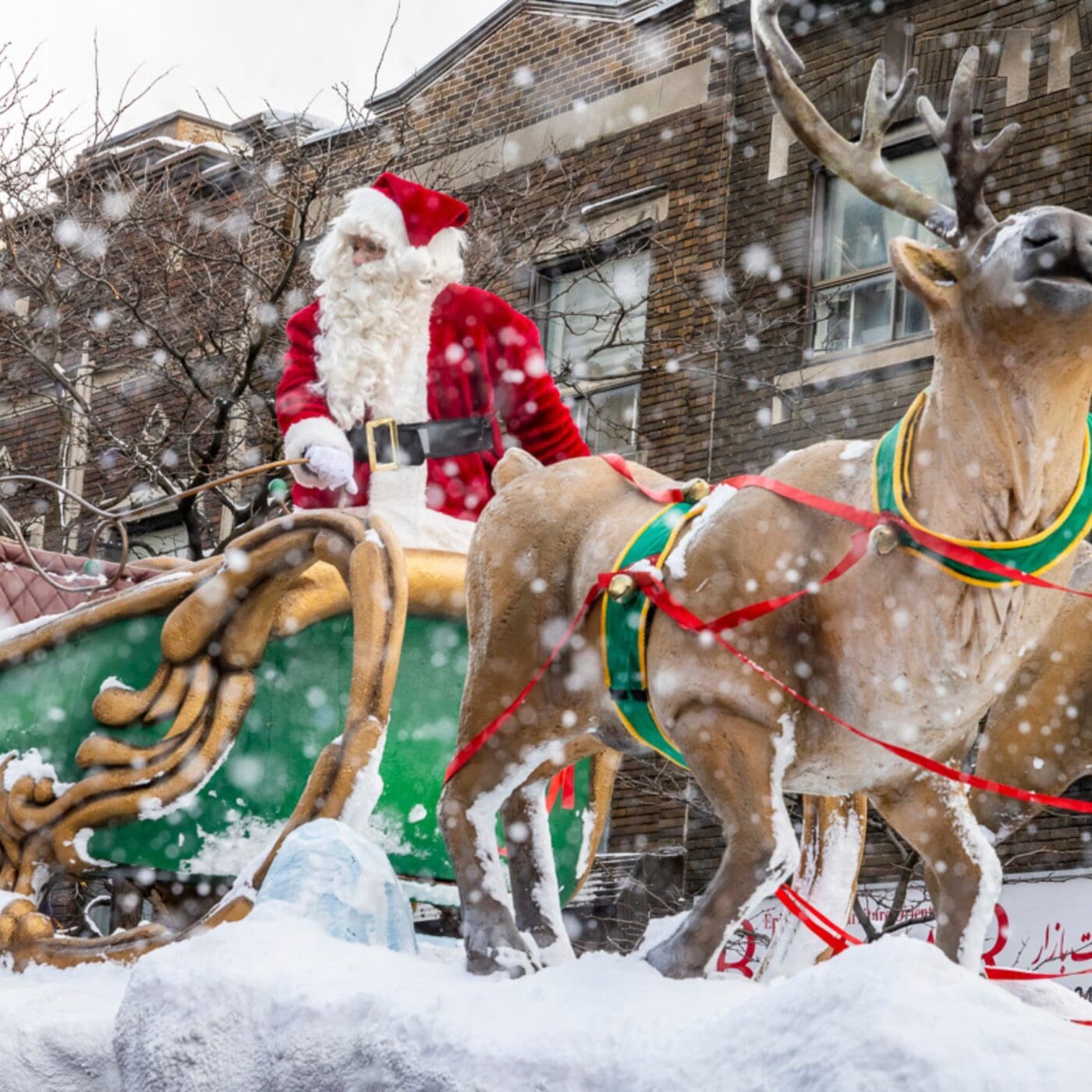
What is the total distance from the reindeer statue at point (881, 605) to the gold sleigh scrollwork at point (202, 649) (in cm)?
97

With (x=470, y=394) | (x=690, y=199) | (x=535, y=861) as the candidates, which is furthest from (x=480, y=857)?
(x=690, y=199)

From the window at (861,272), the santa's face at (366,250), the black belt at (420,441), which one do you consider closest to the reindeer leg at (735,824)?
the black belt at (420,441)

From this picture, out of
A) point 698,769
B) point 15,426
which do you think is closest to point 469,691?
point 698,769

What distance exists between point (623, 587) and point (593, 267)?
36.3 ft

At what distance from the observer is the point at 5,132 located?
43.5ft

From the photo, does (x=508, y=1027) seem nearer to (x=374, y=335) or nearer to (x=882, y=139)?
(x=882, y=139)

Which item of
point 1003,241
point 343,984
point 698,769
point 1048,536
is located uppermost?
point 1003,241

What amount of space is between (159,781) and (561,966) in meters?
1.81

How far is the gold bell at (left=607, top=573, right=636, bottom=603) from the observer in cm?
306

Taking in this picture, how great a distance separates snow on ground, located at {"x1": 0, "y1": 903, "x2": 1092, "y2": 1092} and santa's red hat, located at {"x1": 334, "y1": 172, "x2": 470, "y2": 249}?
2.27 metres

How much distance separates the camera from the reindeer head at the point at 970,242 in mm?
2607

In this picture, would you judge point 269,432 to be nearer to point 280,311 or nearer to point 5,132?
point 280,311

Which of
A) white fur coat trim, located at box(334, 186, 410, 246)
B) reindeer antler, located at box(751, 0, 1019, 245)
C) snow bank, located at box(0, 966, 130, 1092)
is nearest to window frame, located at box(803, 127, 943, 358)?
white fur coat trim, located at box(334, 186, 410, 246)

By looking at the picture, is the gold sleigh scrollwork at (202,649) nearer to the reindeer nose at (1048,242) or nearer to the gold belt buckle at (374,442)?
the gold belt buckle at (374,442)
